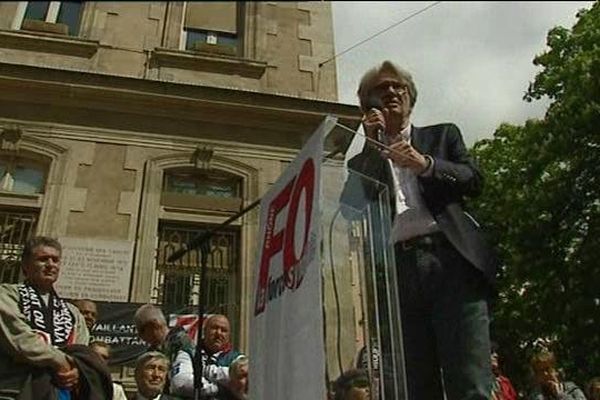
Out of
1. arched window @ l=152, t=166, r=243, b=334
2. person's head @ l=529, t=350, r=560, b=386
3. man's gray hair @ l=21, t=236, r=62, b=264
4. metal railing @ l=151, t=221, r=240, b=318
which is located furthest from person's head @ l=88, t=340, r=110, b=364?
person's head @ l=529, t=350, r=560, b=386

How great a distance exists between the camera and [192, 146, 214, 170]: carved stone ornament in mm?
9570

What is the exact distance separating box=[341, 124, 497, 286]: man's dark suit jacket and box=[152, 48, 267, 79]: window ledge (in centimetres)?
857

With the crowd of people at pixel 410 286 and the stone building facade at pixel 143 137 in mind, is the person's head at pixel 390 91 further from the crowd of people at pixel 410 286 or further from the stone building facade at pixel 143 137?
the stone building facade at pixel 143 137

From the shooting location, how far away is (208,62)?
1062 cm

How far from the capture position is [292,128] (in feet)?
33.2

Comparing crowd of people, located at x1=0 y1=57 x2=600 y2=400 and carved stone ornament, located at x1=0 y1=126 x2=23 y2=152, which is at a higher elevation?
carved stone ornament, located at x1=0 y1=126 x2=23 y2=152

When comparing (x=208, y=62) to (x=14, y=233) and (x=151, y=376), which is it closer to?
(x=14, y=233)

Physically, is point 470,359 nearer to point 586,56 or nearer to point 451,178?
point 451,178

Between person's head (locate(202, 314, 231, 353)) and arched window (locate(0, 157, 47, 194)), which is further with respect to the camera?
arched window (locate(0, 157, 47, 194))

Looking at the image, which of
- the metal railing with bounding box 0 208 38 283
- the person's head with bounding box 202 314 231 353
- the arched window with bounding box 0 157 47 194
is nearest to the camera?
the person's head with bounding box 202 314 231 353

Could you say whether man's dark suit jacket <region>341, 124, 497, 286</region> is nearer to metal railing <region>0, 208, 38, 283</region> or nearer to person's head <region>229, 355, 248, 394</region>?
Answer: person's head <region>229, 355, 248, 394</region>

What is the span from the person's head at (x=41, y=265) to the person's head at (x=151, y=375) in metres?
1.04

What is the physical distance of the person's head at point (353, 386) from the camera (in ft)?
5.95

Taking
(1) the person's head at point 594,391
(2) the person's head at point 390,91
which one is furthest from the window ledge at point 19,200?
(2) the person's head at point 390,91
